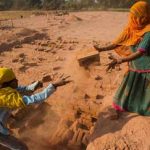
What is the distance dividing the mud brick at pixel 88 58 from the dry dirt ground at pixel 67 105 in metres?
0.17

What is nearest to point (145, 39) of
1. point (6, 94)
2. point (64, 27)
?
point (6, 94)

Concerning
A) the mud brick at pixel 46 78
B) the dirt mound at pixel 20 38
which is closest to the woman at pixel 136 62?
the mud brick at pixel 46 78

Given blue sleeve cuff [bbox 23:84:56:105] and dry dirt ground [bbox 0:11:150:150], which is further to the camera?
dry dirt ground [bbox 0:11:150:150]

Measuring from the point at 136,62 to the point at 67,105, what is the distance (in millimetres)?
2207

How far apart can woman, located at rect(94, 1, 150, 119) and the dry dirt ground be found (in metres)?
0.17

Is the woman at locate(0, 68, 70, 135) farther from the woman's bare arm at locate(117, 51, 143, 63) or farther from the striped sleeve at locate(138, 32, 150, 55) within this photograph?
the striped sleeve at locate(138, 32, 150, 55)

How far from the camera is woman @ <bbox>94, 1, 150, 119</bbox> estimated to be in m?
4.51

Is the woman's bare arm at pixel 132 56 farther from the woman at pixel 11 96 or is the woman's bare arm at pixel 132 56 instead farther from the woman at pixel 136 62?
the woman at pixel 11 96

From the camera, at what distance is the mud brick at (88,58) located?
22.6 ft

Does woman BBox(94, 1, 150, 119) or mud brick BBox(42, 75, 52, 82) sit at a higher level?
woman BBox(94, 1, 150, 119)

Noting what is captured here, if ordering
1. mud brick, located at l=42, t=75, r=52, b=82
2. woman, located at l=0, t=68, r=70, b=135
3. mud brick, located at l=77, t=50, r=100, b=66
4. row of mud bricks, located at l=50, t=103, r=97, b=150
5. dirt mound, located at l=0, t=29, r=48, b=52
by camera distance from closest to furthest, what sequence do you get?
woman, located at l=0, t=68, r=70, b=135 < row of mud bricks, located at l=50, t=103, r=97, b=150 < mud brick, located at l=77, t=50, r=100, b=66 < mud brick, located at l=42, t=75, r=52, b=82 < dirt mound, located at l=0, t=29, r=48, b=52

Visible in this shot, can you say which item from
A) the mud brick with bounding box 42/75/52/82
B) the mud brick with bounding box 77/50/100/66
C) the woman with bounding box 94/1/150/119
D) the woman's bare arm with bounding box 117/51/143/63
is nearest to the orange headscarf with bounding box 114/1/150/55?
the woman with bounding box 94/1/150/119

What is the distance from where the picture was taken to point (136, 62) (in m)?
4.69

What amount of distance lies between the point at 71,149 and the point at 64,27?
33.7ft
